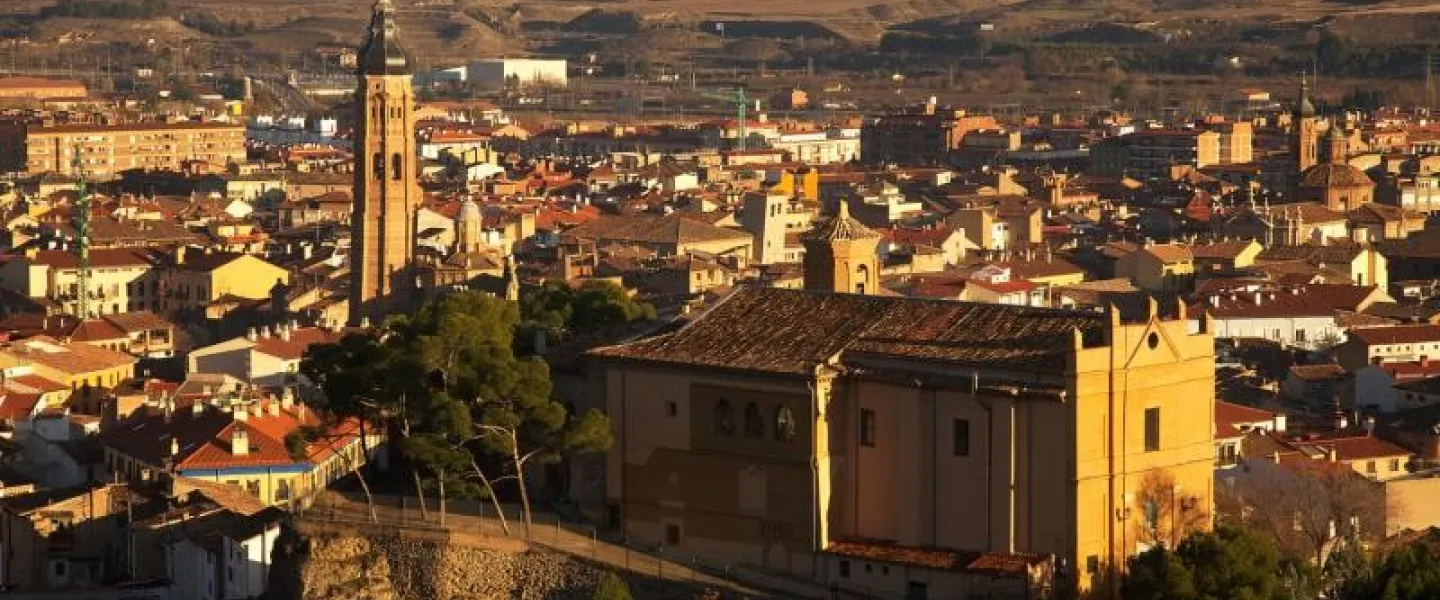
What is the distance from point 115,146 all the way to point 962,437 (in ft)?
258

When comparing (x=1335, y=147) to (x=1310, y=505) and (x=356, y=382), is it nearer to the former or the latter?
(x=1310, y=505)

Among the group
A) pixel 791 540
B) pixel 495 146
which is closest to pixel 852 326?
pixel 791 540

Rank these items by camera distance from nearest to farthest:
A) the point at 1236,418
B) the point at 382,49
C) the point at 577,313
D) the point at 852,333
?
the point at 852,333 → the point at 577,313 → the point at 1236,418 → the point at 382,49

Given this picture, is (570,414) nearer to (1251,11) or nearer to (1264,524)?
(1264,524)

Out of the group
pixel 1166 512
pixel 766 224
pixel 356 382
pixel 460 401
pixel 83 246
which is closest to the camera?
pixel 1166 512

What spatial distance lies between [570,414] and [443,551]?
76.0 inches

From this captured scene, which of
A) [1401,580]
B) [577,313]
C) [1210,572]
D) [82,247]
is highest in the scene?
[577,313]

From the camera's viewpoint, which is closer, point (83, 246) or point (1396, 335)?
point (1396, 335)

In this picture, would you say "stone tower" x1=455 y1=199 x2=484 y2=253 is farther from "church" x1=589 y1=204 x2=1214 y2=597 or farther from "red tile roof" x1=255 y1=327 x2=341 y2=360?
"church" x1=589 y1=204 x2=1214 y2=597

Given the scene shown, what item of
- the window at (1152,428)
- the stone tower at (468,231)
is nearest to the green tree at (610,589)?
the window at (1152,428)

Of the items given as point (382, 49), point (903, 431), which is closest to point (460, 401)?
point (903, 431)

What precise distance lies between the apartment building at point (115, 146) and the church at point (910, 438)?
71.9 m

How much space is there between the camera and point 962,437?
2862cm

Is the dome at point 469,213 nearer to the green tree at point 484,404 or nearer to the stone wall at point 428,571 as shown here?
the green tree at point 484,404
